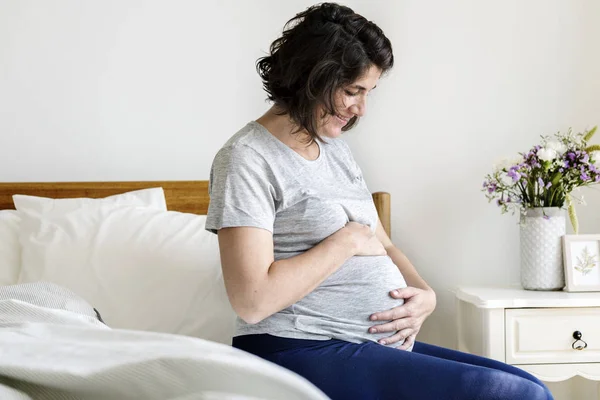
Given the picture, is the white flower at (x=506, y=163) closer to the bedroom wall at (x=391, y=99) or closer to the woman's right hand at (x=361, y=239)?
the bedroom wall at (x=391, y=99)

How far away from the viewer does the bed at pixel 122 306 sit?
74 centimetres

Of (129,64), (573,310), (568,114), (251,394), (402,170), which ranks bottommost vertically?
(573,310)

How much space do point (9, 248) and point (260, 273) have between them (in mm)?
873

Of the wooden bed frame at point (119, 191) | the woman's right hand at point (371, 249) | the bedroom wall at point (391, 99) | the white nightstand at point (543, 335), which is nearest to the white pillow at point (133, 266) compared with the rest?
the wooden bed frame at point (119, 191)

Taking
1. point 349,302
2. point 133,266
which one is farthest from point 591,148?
point 133,266

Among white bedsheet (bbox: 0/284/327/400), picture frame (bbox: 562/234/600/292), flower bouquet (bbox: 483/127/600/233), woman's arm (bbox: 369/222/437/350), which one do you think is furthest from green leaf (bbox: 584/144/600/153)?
white bedsheet (bbox: 0/284/327/400)

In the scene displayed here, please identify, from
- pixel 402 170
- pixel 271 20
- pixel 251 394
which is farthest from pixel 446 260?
pixel 251 394

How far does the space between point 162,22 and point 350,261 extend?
3.70 ft

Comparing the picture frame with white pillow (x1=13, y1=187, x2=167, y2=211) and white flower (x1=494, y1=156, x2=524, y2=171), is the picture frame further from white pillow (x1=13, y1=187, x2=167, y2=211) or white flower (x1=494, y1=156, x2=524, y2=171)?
white pillow (x1=13, y1=187, x2=167, y2=211)

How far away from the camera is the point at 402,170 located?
2.27 meters

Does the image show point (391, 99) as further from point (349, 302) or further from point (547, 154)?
point (349, 302)

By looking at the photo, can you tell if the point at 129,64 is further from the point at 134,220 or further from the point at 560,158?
the point at 560,158

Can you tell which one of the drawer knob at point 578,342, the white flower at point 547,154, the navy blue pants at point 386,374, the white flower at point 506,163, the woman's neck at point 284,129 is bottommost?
the drawer knob at point 578,342

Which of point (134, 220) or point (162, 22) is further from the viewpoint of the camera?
point (162, 22)
